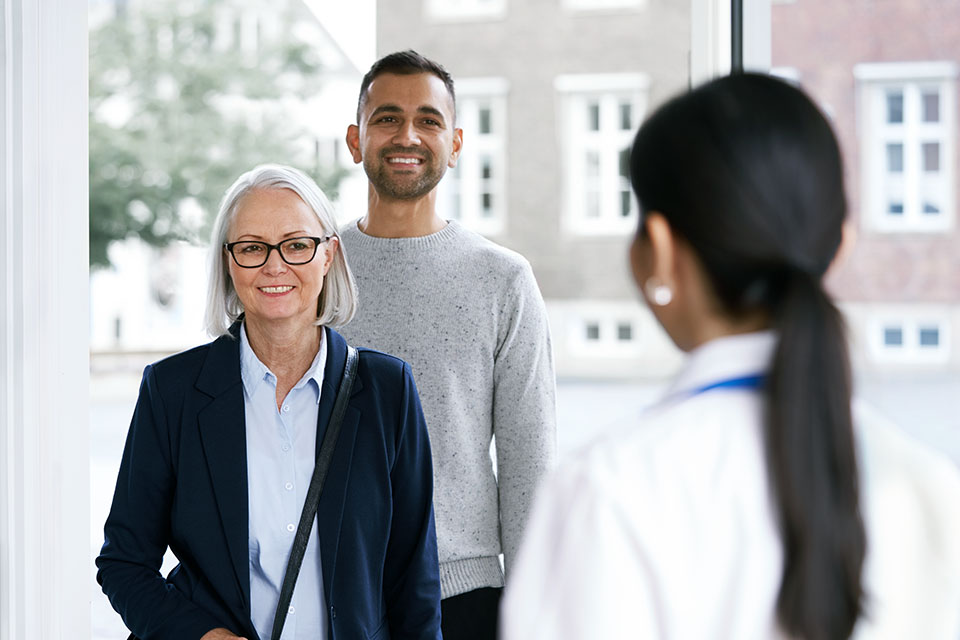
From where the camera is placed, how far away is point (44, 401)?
76.7 inches

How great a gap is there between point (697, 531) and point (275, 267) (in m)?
0.91

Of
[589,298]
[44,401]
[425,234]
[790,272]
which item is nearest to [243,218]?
[425,234]

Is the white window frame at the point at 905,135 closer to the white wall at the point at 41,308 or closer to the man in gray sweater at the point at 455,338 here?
the man in gray sweater at the point at 455,338

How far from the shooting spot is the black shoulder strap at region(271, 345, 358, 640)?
4.40 ft

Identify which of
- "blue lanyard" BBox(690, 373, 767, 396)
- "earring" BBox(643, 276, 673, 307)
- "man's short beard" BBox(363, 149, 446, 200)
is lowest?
"blue lanyard" BBox(690, 373, 767, 396)

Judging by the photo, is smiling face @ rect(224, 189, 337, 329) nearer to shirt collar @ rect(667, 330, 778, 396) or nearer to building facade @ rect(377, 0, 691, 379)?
shirt collar @ rect(667, 330, 778, 396)

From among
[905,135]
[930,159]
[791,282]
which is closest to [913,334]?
[905,135]

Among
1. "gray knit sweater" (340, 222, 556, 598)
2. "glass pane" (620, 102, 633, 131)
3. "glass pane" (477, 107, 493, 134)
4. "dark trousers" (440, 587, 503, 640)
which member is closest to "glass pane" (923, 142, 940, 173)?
"glass pane" (620, 102, 633, 131)

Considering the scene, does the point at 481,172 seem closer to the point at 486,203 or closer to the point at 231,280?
the point at 486,203

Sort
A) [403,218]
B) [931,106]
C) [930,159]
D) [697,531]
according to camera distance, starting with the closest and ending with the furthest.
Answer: [697,531] < [403,218] < [930,159] < [931,106]

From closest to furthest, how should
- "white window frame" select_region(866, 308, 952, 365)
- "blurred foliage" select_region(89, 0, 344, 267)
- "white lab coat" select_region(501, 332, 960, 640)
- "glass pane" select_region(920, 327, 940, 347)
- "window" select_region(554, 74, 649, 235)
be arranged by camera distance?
"white lab coat" select_region(501, 332, 960, 640) → "white window frame" select_region(866, 308, 952, 365) → "glass pane" select_region(920, 327, 940, 347) → "window" select_region(554, 74, 649, 235) → "blurred foliage" select_region(89, 0, 344, 267)

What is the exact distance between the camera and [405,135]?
185 centimetres

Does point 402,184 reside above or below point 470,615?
above

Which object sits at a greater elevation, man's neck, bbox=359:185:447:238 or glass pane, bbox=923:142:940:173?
glass pane, bbox=923:142:940:173
